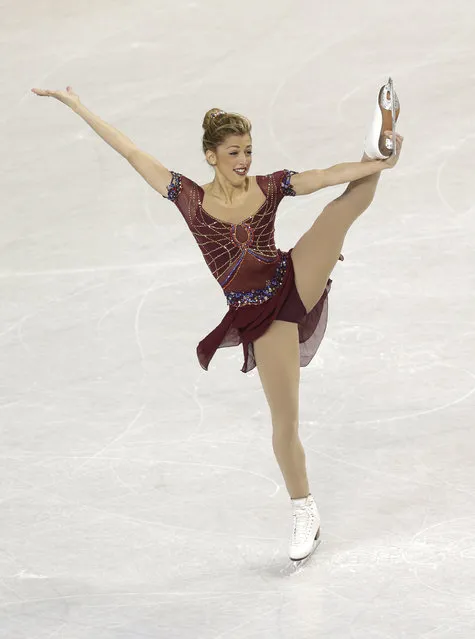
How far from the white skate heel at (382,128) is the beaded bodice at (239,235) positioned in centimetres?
31

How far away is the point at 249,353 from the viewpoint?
13.4ft

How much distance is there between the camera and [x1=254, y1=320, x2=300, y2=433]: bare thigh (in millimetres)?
3943

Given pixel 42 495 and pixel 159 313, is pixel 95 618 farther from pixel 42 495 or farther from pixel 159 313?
pixel 159 313

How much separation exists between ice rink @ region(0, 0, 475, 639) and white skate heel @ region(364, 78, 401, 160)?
52.0 inches

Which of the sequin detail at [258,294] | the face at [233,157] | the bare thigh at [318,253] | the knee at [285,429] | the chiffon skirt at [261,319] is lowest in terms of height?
the knee at [285,429]

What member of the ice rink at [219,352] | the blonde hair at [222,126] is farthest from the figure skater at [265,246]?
the ice rink at [219,352]

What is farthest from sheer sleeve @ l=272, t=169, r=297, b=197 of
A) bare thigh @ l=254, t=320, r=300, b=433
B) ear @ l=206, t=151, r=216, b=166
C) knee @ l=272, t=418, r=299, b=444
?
knee @ l=272, t=418, r=299, b=444

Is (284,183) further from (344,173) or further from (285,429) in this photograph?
(285,429)

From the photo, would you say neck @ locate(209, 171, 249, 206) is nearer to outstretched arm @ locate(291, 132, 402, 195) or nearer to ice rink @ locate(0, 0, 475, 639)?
outstretched arm @ locate(291, 132, 402, 195)

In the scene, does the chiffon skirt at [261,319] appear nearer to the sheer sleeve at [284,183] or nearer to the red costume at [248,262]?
the red costume at [248,262]

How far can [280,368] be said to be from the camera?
12.9 feet

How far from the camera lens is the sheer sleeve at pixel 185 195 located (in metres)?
3.92

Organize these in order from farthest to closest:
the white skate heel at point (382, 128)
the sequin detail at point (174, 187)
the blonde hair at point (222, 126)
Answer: the sequin detail at point (174, 187) → the blonde hair at point (222, 126) → the white skate heel at point (382, 128)

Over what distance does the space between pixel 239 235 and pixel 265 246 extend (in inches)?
4.1
